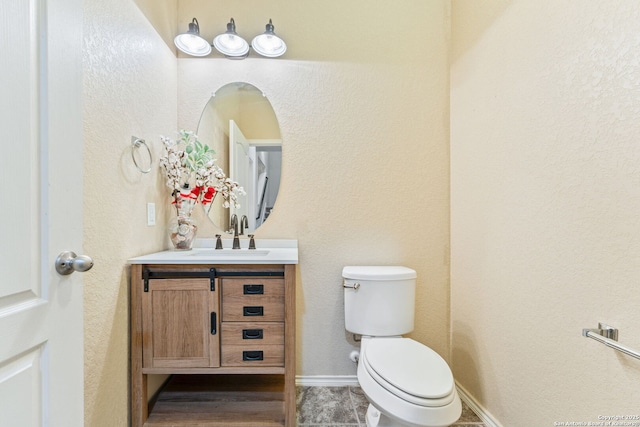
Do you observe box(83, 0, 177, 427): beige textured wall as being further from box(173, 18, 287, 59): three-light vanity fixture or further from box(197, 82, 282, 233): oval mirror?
box(197, 82, 282, 233): oval mirror

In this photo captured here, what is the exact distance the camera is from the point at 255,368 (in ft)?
4.57

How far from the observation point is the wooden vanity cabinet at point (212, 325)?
4.56ft

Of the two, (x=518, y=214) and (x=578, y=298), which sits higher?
(x=518, y=214)

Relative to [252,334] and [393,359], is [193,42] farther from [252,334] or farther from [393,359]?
[393,359]

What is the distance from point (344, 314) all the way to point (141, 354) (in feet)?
3.59

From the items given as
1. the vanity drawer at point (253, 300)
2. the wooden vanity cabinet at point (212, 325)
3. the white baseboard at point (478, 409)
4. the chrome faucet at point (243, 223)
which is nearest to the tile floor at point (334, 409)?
the white baseboard at point (478, 409)

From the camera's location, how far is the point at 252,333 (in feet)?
4.61

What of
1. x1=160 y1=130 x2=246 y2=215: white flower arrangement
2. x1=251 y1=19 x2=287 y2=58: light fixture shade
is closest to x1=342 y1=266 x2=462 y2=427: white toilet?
x1=160 y1=130 x2=246 y2=215: white flower arrangement

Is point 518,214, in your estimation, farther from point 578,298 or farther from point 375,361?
point 375,361

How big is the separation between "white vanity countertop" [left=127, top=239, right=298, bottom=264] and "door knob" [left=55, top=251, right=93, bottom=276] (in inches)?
25.4

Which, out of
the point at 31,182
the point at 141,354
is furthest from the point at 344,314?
the point at 31,182

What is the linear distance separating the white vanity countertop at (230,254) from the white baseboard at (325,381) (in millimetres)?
829

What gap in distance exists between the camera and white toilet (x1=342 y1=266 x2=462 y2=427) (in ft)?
3.75

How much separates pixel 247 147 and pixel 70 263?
1.37 m
